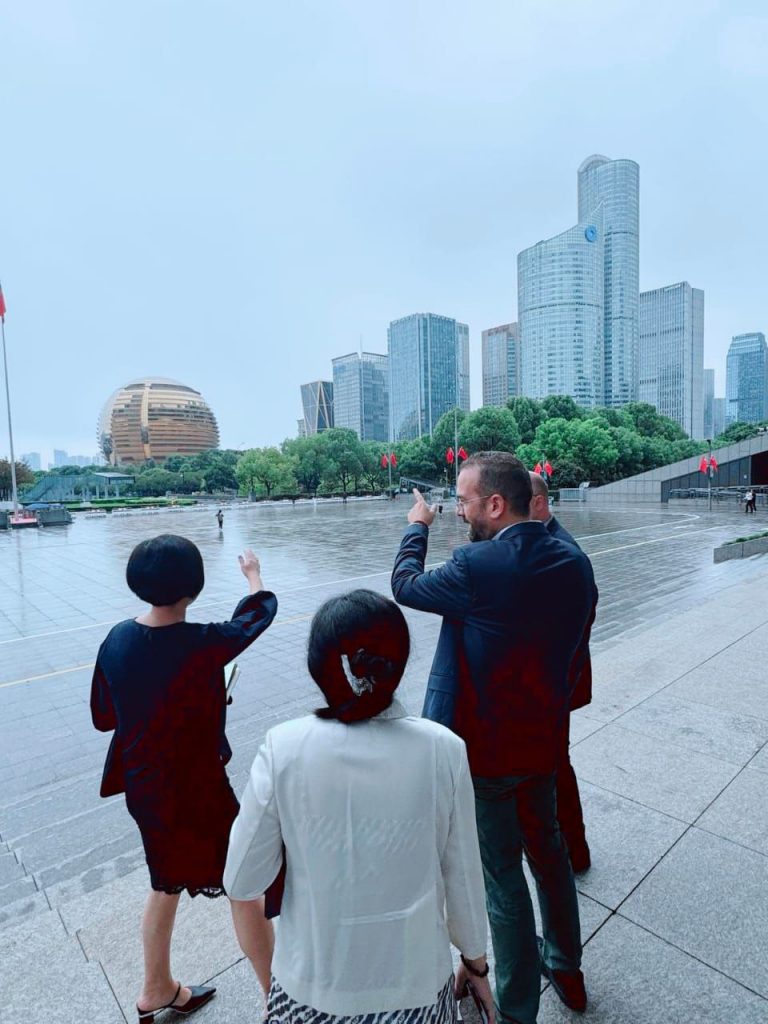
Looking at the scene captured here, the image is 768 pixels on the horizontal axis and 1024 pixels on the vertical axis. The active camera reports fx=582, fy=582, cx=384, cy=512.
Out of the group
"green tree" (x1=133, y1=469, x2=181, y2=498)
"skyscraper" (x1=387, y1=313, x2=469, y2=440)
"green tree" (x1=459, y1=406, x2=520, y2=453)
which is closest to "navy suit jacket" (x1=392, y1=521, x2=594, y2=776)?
"green tree" (x1=459, y1=406, x2=520, y2=453)

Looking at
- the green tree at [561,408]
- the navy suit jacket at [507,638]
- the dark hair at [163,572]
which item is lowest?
the navy suit jacket at [507,638]

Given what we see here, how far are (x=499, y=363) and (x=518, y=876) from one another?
114 metres

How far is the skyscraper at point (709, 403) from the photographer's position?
152m

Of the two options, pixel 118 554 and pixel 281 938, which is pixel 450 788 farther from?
pixel 118 554

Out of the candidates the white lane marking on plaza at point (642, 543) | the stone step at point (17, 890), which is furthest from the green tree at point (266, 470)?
the stone step at point (17, 890)

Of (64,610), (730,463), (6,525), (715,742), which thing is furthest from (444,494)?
(715,742)

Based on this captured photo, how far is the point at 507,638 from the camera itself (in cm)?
172

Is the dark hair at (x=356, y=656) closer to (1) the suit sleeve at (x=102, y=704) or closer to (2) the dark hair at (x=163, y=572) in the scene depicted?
(2) the dark hair at (x=163, y=572)

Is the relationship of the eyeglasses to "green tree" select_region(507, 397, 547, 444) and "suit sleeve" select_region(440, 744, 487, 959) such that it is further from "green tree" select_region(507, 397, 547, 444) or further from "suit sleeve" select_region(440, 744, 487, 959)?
"green tree" select_region(507, 397, 547, 444)

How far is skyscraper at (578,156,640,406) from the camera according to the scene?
3583 inches

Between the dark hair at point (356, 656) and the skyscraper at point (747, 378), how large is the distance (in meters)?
165

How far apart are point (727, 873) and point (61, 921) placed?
282cm

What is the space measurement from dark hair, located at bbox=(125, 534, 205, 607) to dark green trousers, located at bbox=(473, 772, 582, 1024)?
3.57 feet

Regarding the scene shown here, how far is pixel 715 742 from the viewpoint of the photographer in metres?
3.68
